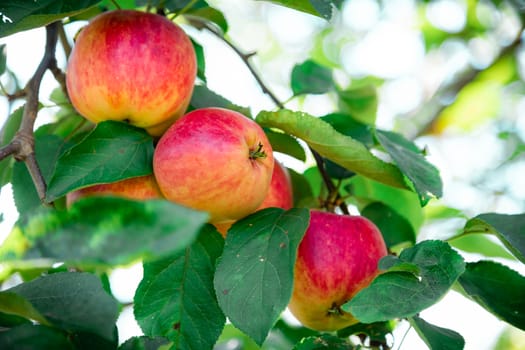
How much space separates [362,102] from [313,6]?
2.60 feet

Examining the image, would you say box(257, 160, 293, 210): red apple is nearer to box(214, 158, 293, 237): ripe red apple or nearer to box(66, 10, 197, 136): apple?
box(214, 158, 293, 237): ripe red apple

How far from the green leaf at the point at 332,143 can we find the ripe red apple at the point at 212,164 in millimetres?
66

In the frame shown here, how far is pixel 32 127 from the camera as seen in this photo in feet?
3.13

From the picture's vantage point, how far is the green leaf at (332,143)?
0.98 m

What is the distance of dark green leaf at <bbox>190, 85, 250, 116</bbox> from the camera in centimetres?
115

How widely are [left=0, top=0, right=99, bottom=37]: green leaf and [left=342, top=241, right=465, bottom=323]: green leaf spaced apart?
513 mm

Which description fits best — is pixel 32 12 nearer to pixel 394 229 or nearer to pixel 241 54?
pixel 241 54

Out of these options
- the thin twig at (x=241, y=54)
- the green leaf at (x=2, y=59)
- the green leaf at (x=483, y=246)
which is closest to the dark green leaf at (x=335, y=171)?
the thin twig at (x=241, y=54)

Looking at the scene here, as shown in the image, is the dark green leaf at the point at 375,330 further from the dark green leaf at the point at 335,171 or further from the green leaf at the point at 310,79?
the green leaf at the point at 310,79

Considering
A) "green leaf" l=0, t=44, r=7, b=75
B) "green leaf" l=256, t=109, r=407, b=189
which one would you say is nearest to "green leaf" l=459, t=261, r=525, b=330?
"green leaf" l=256, t=109, r=407, b=189

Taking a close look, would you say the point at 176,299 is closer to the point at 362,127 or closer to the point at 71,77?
the point at 71,77

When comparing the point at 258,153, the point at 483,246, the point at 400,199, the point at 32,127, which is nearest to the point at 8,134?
the point at 32,127

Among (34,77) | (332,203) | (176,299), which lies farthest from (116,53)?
(332,203)

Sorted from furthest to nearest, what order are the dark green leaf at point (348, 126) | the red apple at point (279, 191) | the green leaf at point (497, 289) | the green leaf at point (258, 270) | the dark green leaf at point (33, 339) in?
the dark green leaf at point (348, 126) → the red apple at point (279, 191) → the green leaf at point (497, 289) → the green leaf at point (258, 270) → the dark green leaf at point (33, 339)
